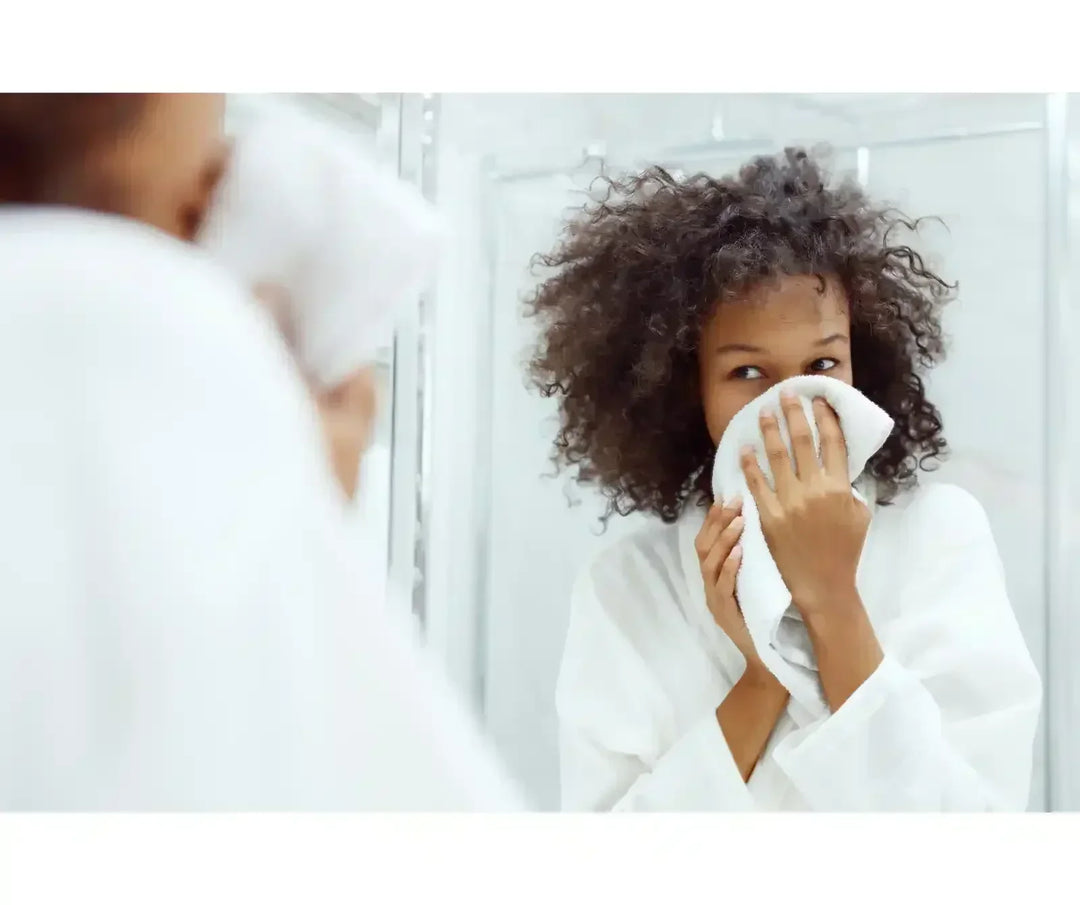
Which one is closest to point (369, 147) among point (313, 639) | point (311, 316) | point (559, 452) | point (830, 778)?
point (311, 316)

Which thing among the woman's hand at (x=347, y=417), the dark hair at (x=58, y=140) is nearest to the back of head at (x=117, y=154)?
the dark hair at (x=58, y=140)

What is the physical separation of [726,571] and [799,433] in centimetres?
14

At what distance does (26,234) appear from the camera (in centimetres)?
64

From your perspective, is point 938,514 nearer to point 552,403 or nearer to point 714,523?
point 714,523

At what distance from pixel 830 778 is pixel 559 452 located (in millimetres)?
377

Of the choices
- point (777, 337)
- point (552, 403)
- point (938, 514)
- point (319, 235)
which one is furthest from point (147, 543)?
point (938, 514)

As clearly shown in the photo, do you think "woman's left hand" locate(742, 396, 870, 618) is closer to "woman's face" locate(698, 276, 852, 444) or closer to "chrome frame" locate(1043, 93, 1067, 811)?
"woman's face" locate(698, 276, 852, 444)

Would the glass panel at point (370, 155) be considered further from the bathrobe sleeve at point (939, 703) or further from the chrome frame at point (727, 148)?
the bathrobe sleeve at point (939, 703)

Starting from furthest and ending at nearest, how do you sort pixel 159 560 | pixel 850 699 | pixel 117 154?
pixel 850 699 < pixel 117 154 < pixel 159 560

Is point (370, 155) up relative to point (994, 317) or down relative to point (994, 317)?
up

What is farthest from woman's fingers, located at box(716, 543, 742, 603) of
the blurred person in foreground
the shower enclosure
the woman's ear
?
the woman's ear

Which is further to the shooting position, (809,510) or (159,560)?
(809,510)

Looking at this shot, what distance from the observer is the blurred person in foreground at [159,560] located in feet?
1.86

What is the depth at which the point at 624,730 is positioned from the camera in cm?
99
